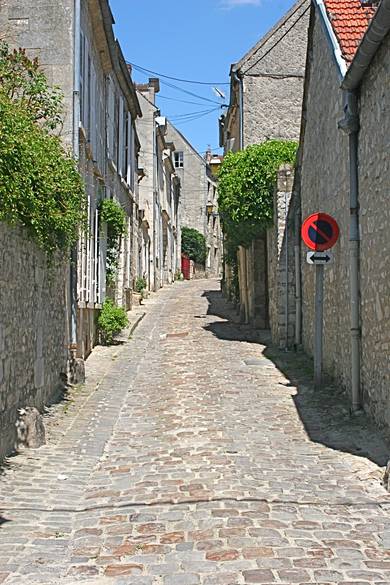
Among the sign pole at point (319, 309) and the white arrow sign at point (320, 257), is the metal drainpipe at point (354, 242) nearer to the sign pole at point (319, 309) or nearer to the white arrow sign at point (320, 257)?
the white arrow sign at point (320, 257)

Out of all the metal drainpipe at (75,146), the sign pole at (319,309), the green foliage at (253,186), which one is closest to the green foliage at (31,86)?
the metal drainpipe at (75,146)

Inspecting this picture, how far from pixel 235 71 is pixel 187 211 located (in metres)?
30.4

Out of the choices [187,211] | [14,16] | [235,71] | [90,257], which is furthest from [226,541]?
[187,211]

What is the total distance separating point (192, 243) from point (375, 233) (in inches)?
1693

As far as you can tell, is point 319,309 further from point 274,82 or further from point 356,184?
point 274,82

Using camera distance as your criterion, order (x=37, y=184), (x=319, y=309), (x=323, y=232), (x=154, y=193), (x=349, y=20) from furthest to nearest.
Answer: (x=154, y=193) → (x=349, y=20) → (x=319, y=309) → (x=323, y=232) → (x=37, y=184)

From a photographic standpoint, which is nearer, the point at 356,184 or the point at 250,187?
the point at 356,184

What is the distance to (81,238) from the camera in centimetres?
1206

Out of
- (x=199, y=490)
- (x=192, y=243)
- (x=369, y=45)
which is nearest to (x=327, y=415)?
(x=199, y=490)

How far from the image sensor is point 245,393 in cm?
1060

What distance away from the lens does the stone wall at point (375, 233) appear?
7355 millimetres

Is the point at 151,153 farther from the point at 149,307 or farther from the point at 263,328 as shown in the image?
the point at 263,328

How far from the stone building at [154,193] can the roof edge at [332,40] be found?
17.7 m

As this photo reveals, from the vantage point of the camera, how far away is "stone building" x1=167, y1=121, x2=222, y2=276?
5056cm
